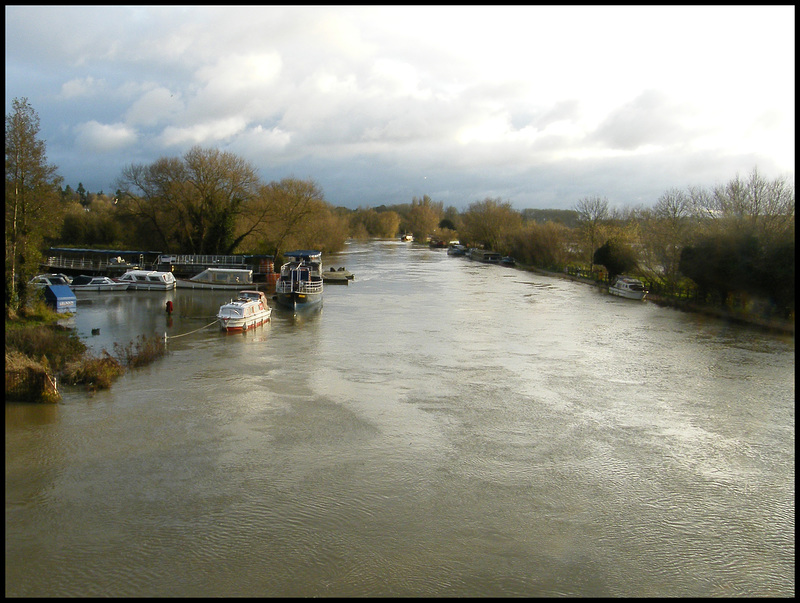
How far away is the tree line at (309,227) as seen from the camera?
23.1 m

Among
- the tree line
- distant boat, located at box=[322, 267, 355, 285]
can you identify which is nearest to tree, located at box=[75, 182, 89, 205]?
the tree line

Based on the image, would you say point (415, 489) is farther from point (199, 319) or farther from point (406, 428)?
point (199, 319)

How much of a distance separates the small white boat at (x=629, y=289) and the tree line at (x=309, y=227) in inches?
58.1

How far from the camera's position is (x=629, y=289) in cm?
3791

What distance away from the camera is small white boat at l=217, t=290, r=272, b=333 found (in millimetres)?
24188

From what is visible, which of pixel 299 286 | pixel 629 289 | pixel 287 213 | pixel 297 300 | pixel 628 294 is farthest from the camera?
pixel 287 213

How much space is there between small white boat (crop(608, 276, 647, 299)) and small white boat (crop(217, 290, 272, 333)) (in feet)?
74.4

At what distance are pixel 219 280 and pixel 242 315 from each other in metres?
17.2

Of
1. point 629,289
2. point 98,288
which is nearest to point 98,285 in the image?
point 98,288

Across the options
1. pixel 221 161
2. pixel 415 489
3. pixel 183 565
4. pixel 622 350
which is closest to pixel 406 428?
pixel 415 489

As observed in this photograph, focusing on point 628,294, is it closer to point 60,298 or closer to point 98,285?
point 60,298

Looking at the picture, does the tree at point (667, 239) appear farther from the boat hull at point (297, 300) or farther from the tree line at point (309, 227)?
the boat hull at point (297, 300)

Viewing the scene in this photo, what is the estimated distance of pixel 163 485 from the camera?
10.0 metres

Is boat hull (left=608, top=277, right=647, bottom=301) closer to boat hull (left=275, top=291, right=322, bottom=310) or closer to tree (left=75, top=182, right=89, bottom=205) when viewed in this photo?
boat hull (left=275, top=291, right=322, bottom=310)
